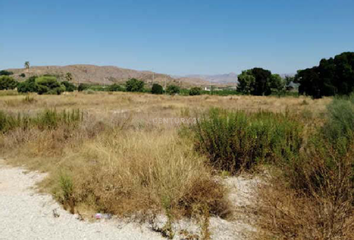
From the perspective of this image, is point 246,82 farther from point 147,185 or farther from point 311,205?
point 311,205

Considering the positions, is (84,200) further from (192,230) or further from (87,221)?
(192,230)

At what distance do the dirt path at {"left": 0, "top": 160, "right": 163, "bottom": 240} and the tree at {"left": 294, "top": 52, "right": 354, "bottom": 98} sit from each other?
4346 centimetres

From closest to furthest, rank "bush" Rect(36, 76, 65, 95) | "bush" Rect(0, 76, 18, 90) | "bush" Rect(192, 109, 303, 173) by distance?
"bush" Rect(192, 109, 303, 173)
"bush" Rect(36, 76, 65, 95)
"bush" Rect(0, 76, 18, 90)

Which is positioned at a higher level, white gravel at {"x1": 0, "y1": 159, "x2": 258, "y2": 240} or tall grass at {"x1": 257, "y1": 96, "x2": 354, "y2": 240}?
tall grass at {"x1": 257, "y1": 96, "x2": 354, "y2": 240}

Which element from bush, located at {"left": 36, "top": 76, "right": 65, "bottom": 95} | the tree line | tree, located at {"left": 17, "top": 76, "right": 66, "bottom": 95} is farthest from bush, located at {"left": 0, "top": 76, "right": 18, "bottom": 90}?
bush, located at {"left": 36, "top": 76, "right": 65, "bottom": 95}

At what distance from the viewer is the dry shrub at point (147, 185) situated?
4.27 metres

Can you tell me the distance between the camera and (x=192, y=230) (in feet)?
12.4

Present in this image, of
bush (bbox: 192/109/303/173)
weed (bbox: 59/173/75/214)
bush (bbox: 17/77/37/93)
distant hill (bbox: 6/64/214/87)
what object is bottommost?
weed (bbox: 59/173/75/214)

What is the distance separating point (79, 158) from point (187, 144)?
2.46 metres

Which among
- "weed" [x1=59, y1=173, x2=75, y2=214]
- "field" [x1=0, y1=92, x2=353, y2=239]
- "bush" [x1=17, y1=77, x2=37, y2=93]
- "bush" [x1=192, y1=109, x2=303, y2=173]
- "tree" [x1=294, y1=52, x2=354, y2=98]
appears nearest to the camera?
"field" [x1=0, y1=92, x2=353, y2=239]

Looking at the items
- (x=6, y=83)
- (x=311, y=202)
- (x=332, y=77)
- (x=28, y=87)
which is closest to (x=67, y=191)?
(x=311, y=202)

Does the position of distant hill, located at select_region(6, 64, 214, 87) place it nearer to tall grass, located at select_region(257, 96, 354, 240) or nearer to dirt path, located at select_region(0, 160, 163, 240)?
dirt path, located at select_region(0, 160, 163, 240)

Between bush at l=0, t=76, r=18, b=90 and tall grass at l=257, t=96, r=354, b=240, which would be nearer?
tall grass at l=257, t=96, r=354, b=240

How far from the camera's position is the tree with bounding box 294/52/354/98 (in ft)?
137
